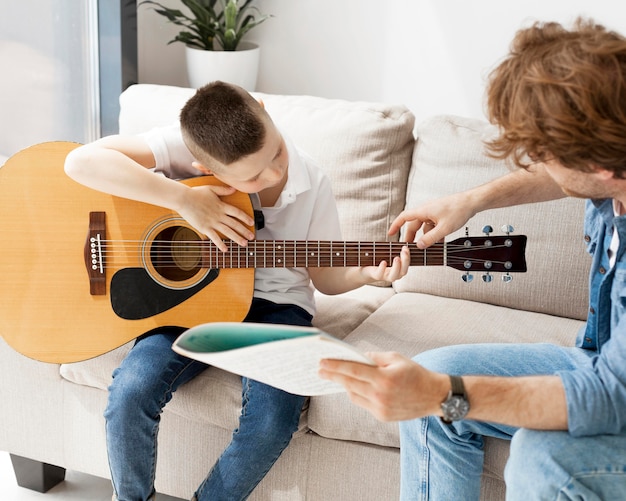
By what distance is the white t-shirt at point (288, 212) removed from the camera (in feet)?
5.71

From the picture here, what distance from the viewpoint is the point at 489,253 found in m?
1.64

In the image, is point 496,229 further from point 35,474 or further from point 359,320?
point 35,474

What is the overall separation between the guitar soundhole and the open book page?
579 millimetres

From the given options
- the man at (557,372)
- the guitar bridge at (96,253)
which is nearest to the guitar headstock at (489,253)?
the man at (557,372)

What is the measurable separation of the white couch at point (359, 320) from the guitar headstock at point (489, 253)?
0.71ft

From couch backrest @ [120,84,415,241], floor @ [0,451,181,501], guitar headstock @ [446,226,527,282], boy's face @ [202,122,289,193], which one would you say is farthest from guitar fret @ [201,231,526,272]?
floor @ [0,451,181,501]

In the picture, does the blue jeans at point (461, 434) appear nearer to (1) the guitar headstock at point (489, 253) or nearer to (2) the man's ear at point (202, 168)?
(1) the guitar headstock at point (489, 253)

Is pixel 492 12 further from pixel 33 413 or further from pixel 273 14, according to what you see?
pixel 33 413

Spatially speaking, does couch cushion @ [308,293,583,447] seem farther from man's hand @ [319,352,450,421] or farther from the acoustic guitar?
man's hand @ [319,352,450,421]

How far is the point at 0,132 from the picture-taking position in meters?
2.48

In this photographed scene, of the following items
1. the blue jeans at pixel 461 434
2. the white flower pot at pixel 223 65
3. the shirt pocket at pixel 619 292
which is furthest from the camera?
the white flower pot at pixel 223 65

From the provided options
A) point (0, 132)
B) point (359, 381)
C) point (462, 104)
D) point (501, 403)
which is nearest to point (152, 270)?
point (359, 381)

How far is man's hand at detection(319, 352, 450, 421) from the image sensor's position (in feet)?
3.76

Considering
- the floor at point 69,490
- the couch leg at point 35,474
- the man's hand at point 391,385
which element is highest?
the man's hand at point 391,385
